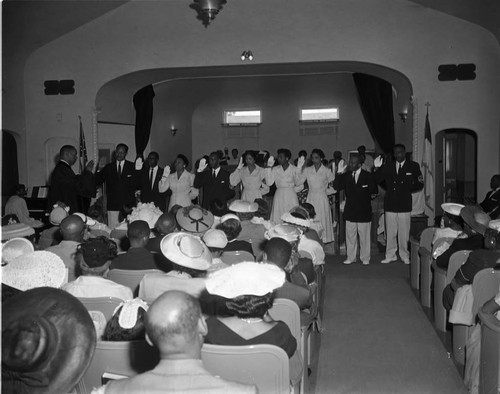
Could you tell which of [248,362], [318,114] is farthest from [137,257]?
[318,114]

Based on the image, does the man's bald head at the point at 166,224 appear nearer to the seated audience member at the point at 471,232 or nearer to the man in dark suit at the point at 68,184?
the seated audience member at the point at 471,232

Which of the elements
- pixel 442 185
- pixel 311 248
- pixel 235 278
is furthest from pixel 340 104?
pixel 235 278

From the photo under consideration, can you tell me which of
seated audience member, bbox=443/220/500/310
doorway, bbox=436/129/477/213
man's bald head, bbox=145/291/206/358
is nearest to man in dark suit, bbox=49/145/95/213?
seated audience member, bbox=443/220/500/310

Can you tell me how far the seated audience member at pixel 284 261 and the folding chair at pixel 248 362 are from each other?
102 centimetres

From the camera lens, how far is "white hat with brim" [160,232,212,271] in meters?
3.14

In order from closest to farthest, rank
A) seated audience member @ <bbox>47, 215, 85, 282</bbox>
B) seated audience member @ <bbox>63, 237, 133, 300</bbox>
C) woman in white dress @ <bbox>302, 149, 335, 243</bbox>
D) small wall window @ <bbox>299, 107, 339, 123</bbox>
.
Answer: seated audience member @ <bbox>63, 237, 133, 300</bbox> < seated audience member @ <bbox>47, 215, 85, 282</bbox> < woman in white dress @ <bbox>302, 149, 335, 243</bbox> < small wall window @ <bbox>299, 107, 339, 123</bbox>

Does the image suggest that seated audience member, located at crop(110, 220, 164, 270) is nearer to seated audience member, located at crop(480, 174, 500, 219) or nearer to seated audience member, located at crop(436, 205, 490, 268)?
seated audience member, located at crop(436, 205, 490, 268)

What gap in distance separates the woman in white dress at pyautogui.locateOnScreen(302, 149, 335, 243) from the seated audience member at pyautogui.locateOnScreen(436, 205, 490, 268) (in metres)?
3.76

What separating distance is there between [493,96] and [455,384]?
645 centimetres

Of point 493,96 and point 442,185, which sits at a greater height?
point 493,96

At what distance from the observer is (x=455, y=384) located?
3.67m

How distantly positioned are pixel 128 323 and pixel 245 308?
18.9 inches

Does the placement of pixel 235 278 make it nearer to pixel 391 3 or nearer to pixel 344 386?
pixel 344 386

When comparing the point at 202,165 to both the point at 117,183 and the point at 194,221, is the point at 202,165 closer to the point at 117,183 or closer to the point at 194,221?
the point at 117,183
